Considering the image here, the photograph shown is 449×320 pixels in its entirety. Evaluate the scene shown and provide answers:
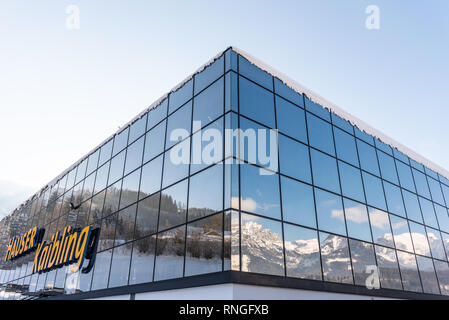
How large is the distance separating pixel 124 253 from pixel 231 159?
7687 millimetres

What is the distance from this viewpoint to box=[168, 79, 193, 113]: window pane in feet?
55.2

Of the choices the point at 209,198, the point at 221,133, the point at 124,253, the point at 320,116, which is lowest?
the point at 124,253

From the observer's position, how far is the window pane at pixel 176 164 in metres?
14.7

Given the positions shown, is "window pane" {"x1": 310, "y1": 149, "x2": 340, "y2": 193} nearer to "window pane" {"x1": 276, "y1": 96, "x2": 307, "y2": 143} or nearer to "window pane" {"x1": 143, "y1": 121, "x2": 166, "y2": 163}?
"window pane" {"x1": 276, "y1": 96, "x2": 307, "y2": 143}

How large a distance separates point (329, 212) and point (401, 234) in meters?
6.66

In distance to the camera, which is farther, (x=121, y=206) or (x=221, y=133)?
(x=121, y=206)

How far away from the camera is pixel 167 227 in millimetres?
14211

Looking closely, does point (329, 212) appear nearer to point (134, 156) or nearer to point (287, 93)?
point (287, 93)

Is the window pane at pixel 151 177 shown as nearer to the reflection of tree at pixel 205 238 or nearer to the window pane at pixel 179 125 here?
the window pane at pixel 179 125

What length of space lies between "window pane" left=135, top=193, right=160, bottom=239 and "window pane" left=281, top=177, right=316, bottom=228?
5.84 metres

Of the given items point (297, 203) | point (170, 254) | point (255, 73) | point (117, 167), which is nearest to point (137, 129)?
point (117, 167)
